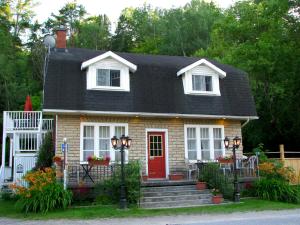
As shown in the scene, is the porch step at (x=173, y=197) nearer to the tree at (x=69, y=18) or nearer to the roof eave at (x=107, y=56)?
the roof eave at (x=107, y=56)

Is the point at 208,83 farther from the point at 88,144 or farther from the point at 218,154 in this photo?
the point at 88,144

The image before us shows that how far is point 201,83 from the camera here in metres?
21.3

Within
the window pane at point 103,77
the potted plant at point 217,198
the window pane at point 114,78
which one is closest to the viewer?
the potted plant at point 217,198

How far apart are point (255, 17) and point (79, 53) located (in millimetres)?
14300

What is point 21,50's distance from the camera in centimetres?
4850

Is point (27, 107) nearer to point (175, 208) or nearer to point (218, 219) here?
point (175, 208)

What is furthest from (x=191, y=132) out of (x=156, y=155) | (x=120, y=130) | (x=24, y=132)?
(x=24, y=132)

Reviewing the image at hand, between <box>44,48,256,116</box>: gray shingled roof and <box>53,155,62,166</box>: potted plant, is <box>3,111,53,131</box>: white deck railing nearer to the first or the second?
<box>44,48,256,116</box>: gray shingled roof

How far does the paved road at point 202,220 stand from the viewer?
12070mm

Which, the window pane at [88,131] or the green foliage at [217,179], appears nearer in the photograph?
the green foliage at [217,179]

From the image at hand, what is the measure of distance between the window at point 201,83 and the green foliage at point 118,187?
6792mm

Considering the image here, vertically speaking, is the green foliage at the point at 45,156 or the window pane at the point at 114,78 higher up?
the window pane at the point at 114,78

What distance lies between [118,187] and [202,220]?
4.19m

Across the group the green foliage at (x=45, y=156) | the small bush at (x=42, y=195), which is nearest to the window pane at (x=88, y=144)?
the green foliage at (x=45, y=156)
